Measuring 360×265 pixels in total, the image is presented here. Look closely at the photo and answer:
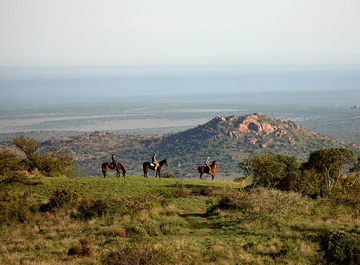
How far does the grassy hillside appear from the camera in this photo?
1772 cm

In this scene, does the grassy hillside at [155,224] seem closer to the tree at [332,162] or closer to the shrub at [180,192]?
the shrub at [180,192]

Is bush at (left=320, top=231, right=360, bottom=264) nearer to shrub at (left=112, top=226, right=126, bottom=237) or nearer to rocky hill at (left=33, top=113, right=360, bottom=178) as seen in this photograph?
shrub at (left=112, top=226, right=126, bottom=237)

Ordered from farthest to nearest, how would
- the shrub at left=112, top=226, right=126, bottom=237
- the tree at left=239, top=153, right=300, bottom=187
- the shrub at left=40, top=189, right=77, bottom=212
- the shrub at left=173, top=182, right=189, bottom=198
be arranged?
the tree at left=239, top=153, right=300, bottom=187 → the shrub at left=173, top=182, right=189, bottom=198 → the shrub at left=40, top=189, right=77, bottom=212 → the shrub at left=112, top=226, right=126, bottom=237

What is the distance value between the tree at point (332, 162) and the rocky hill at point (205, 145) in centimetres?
6680

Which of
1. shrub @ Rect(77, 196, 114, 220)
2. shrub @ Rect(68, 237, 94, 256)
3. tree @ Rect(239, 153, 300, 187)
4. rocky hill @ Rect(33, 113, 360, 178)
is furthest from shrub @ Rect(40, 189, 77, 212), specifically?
rocky hill @ Rect(33, 113, 360, 178)

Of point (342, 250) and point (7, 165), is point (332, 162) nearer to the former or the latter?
A: point (342, 250)

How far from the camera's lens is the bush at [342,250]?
55.2 feet

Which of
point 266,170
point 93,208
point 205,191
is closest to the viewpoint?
point 93,208

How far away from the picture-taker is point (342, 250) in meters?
16.8

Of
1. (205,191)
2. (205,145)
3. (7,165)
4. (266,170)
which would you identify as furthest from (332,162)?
(205,145)

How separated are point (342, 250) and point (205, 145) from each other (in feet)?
387

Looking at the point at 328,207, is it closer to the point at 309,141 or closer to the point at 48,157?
the point at 48,157

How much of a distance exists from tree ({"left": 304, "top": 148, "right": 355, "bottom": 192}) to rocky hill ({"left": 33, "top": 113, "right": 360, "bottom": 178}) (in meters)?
66.8

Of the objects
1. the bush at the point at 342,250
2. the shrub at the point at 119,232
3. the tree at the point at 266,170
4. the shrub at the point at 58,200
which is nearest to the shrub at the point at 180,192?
the tree at the point at 266,170
